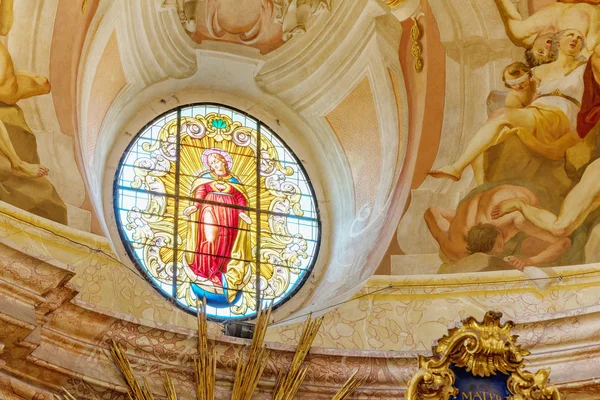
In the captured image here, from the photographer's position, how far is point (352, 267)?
12.9 metres

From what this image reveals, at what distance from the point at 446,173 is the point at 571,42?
5.17ft

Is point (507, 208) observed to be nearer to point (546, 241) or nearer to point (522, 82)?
point (546, 241)

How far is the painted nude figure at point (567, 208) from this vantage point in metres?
12.8

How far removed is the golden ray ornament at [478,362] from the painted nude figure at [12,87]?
3.31m

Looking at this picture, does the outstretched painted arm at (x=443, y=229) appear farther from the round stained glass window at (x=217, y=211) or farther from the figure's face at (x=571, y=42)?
the figure's face at (x=571, y=42)

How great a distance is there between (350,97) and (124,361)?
12.2 ft

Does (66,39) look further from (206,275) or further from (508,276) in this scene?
(508,276)

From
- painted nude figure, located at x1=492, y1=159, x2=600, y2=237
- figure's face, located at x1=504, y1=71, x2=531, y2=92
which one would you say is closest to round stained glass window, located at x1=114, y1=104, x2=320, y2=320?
painted nude figure, located at x1=492, y1=159, x2=600, y2=237

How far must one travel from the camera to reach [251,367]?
1133 cm

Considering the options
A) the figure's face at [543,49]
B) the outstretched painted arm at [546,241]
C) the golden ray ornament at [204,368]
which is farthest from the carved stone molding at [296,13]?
the golden ray ornament at [204,368]

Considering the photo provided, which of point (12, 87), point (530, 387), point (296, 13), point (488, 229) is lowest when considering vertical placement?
point (530, 387)

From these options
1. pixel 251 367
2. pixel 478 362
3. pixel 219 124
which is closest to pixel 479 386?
pixel 478 362

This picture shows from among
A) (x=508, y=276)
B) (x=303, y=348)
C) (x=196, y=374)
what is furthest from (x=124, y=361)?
(x=508, y=276)

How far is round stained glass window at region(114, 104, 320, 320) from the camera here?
12.7 m
